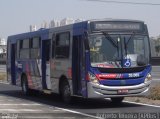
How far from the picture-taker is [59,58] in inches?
762

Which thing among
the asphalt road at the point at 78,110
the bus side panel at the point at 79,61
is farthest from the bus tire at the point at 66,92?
the bus side panel at the point at 79,61

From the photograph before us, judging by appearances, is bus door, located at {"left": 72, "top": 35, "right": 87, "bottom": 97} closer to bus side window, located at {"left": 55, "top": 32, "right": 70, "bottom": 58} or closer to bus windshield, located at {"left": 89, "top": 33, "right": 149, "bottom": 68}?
bus windshield, located at {"left": 89, "top": 33, "right": 149, "bottom": 68}

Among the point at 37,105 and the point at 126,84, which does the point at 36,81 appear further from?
the point at 126,84

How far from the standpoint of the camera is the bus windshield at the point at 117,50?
16859 mm

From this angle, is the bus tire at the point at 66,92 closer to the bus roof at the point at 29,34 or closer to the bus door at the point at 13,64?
the bus roof at the point at 29,34

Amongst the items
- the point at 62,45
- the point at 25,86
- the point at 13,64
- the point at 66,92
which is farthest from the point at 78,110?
the point at 13,64

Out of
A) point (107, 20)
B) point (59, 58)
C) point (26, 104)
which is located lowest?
point (26, 104)

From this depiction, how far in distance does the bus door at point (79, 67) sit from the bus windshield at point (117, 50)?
0.44 m

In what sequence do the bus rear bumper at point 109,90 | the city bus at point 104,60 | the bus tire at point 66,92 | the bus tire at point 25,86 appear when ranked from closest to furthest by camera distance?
1. the bus rear bumper at point 109,90
2. the city bus at point 104,60
3. the bus tire at point 66,92
4. the bus tire at point 25,86

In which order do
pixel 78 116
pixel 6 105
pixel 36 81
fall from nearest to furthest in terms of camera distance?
pixel 78 116 → pixel 6 105 → pixel 36 81

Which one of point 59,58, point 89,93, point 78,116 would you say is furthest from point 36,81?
point 78,116

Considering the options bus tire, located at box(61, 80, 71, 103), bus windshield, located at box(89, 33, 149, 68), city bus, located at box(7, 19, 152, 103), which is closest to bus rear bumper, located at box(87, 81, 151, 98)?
city bus, located at box(7, 19, 152, 103)

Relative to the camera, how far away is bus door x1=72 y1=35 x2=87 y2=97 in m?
17.0

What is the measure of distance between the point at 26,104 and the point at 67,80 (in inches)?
71.9
